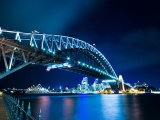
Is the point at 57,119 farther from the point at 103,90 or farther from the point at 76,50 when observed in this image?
the point at 103,90

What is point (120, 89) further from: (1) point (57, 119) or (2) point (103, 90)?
(1) point (57, 119)

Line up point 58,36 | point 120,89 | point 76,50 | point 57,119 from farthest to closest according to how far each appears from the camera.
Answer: point 120,89 < point 76,50 < point 58,36 < point 57,119

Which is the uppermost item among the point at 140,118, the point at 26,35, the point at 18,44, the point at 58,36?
the point at 58,36

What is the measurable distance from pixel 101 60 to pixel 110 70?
11.0 m

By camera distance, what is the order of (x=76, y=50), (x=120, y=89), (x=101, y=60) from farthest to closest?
(x=120, y=89) < (x=101, y=60) < (x=76, y=50)

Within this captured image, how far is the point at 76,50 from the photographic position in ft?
216

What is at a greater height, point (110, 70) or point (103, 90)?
point (110, 70)

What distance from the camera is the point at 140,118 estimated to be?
78.9ft

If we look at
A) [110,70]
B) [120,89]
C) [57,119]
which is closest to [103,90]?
[120,89]

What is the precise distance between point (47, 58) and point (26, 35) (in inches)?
214

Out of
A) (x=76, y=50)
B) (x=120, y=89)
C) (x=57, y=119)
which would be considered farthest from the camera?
(x=120, y=89)

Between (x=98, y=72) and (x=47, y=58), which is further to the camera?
(x=98, y=72)

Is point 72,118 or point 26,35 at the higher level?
point 26,35

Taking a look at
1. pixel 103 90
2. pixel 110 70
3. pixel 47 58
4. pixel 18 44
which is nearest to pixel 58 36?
pixel 47 58
